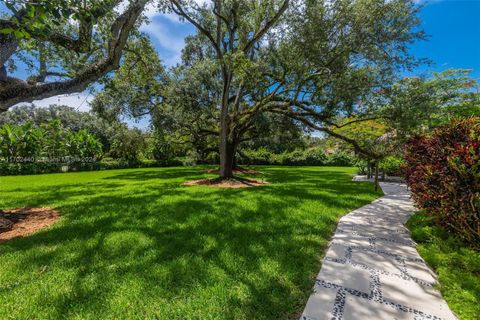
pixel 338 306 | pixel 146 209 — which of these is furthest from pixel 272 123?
pixel 338 306

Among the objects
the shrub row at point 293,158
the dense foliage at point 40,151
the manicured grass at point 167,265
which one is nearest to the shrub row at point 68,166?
the dense foliage at point 40,151

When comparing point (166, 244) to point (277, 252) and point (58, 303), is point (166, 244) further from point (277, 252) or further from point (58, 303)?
point (277, 252)

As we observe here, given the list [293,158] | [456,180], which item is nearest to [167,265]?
[456,180]

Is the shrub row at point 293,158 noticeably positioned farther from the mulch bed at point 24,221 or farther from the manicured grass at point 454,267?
the manicured grass at point 454,267

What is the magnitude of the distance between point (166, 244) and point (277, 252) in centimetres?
192

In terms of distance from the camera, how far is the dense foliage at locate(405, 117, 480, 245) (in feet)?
9.71

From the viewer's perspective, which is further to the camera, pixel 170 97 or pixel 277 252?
pixel 170 97

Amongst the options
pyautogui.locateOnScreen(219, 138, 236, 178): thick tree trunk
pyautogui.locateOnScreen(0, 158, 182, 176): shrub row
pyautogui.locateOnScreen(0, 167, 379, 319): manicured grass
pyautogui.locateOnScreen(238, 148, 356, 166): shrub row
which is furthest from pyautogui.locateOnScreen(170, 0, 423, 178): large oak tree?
pyautogui.locateOnScreen(238, 148, 356, 166): shrub row

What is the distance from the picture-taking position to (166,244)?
3639 millimetres

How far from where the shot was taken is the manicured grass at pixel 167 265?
2.19 metres

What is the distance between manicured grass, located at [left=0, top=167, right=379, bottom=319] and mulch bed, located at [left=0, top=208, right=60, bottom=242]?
0.42 metres

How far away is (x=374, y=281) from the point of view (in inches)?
106

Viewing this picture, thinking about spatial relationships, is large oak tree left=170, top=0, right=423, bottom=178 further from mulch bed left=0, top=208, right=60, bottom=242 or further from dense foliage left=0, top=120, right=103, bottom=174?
dense foliage left=0, top=120, right=103, bottom=174

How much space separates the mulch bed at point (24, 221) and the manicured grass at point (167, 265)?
1.38 ft
